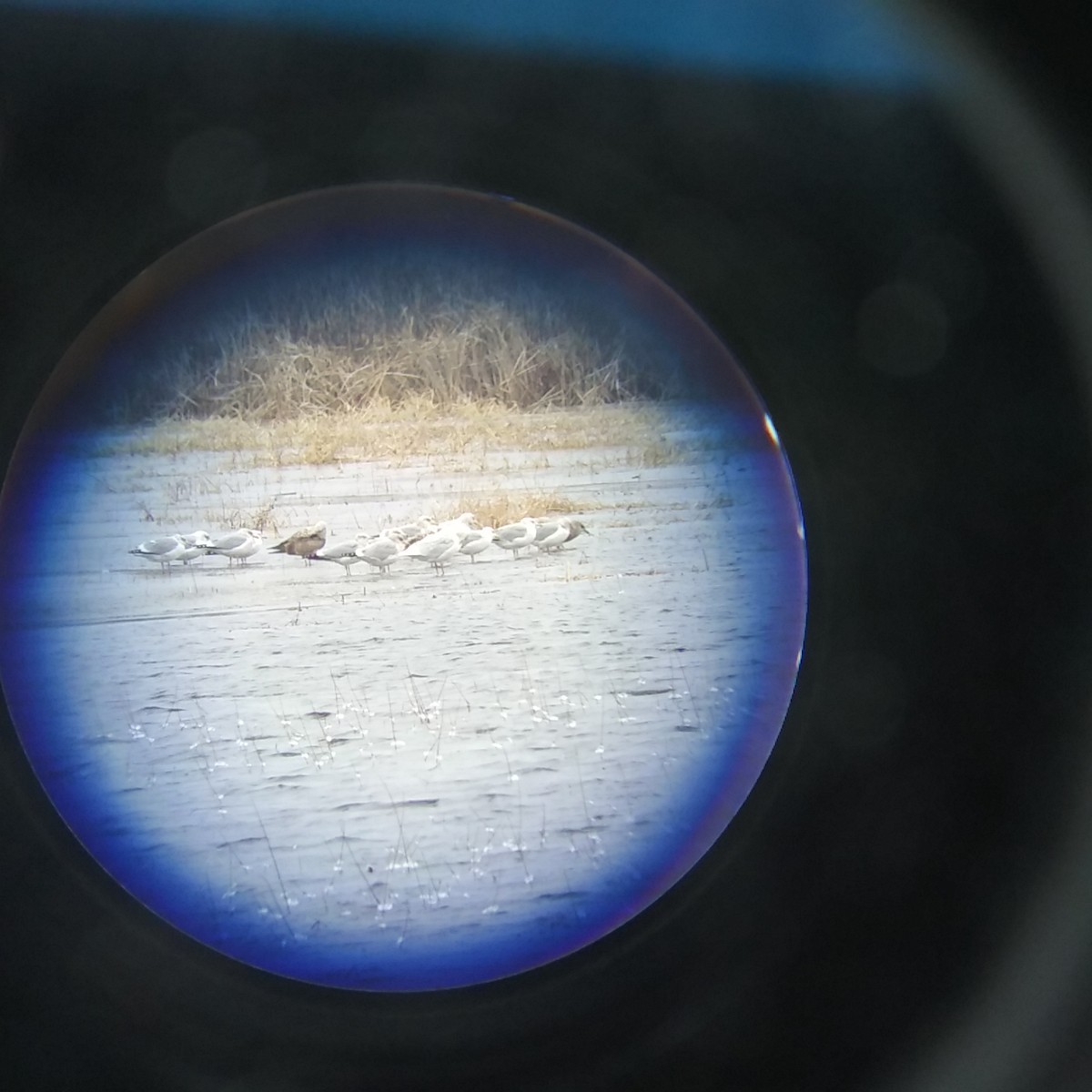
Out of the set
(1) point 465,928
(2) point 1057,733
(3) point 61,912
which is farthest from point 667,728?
(3) point 61,912

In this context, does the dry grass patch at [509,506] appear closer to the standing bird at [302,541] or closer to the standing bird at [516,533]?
the standing bird at [516,533]

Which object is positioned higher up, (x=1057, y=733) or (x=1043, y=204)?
(x=1043, y=204)

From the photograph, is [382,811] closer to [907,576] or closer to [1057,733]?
[907,576]

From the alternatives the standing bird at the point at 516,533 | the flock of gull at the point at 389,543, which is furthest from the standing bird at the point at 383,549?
the standing bird at the point at 516,533

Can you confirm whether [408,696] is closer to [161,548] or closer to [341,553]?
[341,553]

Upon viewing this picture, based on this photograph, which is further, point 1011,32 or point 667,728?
point 667,728

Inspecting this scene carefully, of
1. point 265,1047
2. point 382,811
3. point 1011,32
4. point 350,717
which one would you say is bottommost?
point 265,1047
